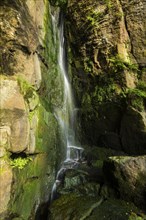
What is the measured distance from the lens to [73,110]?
945cm

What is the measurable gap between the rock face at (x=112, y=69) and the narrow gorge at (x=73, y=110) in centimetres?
4

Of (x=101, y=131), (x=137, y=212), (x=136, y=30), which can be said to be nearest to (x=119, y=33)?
(x=136, y=30)

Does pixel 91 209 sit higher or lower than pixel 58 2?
lower

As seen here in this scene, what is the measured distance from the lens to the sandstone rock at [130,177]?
216 inches

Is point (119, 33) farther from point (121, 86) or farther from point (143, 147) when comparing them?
point (143, 147)

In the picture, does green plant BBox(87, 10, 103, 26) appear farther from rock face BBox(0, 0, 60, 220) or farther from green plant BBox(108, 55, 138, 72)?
rock face BBox(0, 0, 60, 220)

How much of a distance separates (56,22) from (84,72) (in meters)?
2.66

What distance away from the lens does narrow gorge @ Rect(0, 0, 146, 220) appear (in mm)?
4898

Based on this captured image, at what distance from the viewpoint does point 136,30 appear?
8.14 meters

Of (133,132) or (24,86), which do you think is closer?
(24,86)

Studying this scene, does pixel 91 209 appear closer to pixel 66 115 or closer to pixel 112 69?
pixel 66 115

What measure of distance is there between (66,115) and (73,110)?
0.58m

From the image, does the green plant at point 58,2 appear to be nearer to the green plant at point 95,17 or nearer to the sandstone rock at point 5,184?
the green plant at point 95,17

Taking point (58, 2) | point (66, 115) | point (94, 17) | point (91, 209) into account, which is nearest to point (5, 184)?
point (91, 209)
